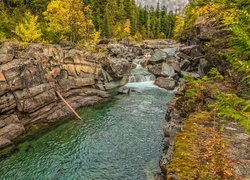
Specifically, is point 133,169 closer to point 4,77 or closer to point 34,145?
point 34,145

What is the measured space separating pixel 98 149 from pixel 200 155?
42.3 feet

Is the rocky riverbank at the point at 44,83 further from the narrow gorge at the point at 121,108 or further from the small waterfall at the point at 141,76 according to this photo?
the small waterfall at the point at 141,76

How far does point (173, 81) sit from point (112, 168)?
23.8 metres

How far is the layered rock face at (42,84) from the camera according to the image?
2416cm

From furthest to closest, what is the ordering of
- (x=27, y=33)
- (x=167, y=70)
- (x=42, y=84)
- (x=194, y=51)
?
(x=194, y=51) → (x=167, y=70) → (x=27, y=33) → (x=42, y=84)

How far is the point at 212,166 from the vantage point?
26.0 feet

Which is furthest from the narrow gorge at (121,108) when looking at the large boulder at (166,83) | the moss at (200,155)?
the large boulder at (166,83)

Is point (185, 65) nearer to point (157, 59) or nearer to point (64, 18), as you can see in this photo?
point (157, 59)

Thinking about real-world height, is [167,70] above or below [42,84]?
below

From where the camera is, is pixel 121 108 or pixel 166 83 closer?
pixel 121 108

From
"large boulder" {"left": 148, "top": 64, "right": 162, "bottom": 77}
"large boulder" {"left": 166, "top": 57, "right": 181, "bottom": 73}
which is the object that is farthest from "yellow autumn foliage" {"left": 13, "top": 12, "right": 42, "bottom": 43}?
"large boulder" {"left": 166, "top": 57, "right": 181, "bottom": 73}

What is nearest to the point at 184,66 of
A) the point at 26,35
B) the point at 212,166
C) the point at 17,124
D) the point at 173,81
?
the point at 173,81

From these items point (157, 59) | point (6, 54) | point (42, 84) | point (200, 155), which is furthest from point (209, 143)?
point (157, 59)

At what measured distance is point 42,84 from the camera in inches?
1095
